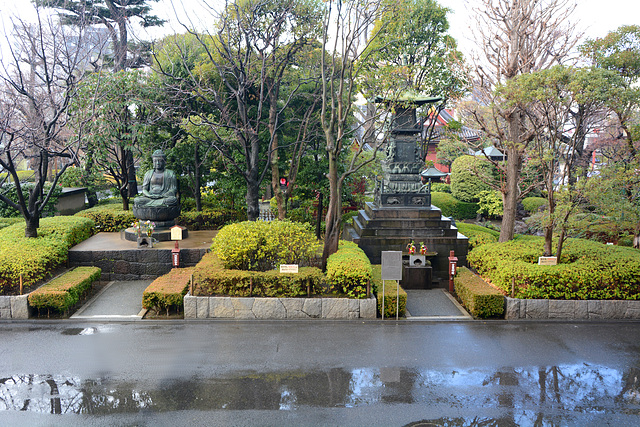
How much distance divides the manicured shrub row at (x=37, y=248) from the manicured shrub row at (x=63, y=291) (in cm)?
45

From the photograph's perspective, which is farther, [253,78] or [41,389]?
[253,78]

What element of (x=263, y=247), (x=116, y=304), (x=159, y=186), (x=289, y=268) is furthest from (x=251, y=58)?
(x=116, y=304)

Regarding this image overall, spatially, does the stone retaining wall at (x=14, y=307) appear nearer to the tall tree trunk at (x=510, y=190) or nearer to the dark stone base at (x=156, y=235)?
the dark stone base at (x=156, y=235)

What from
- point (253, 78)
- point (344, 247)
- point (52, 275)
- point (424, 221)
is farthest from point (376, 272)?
point (52, 275)

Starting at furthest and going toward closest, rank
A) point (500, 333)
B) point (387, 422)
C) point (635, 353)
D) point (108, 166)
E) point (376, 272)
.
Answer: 1. point (108, 166)
2. point (376, 272)
3. point (500, 333)
4. point (635, 353)
5. point (387, 422)

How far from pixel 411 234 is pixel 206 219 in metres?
7.33

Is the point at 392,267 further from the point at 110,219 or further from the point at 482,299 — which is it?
the point at 110,219

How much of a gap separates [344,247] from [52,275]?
717 cm

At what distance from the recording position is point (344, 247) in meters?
11.6

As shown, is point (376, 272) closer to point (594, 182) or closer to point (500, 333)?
point (500, 333)

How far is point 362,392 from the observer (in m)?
6.41

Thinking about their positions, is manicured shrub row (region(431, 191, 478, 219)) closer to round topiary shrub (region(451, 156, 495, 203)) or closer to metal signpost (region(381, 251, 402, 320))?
round topiary shrub (region(451, 156, 495, 203))

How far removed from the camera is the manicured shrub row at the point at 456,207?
70.3 ft

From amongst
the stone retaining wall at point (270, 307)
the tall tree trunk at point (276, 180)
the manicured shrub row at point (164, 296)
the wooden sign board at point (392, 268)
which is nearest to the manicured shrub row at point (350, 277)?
the stone retaining wall at point (270, 307)
